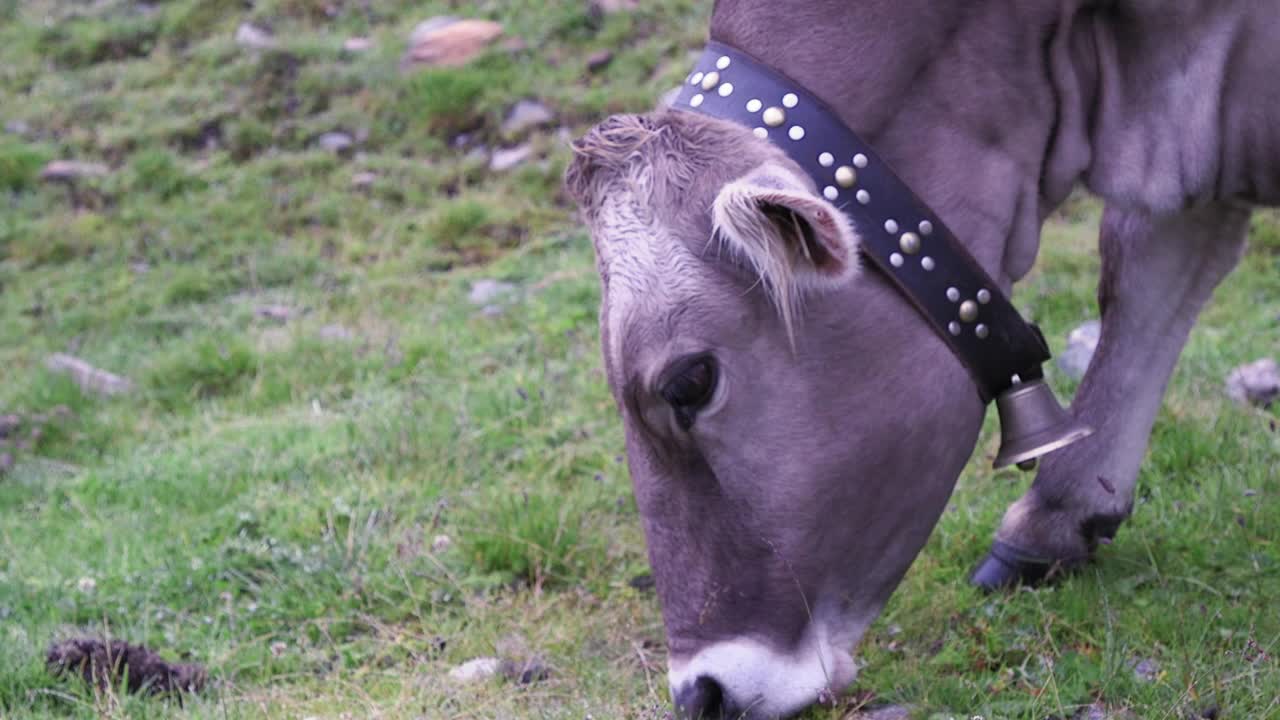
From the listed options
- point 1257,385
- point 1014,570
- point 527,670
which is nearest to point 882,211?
point 1014,570

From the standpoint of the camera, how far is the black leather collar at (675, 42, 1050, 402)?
8.93ft

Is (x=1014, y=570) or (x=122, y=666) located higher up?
(x=1014, y=570)

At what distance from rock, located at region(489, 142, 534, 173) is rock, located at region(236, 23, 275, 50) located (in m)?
2.52

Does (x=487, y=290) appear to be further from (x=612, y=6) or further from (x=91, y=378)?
(x=612, y=6)

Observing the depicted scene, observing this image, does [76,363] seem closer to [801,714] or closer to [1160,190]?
[801,714]

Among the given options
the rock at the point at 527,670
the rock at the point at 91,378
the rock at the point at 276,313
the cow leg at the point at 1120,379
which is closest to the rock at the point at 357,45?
the rock at the point at 276,313

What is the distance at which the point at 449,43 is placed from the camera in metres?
9.37

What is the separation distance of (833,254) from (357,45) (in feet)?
25.6

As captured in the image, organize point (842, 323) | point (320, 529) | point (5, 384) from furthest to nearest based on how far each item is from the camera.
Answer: point (5, 384) < point (320, 529) < point (842, 323)

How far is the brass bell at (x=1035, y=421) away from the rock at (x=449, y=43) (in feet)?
22.1

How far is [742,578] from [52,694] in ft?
6.01

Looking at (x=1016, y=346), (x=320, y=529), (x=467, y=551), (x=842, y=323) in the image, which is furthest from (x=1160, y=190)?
(x=320, y=529)

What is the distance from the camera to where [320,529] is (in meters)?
4.33

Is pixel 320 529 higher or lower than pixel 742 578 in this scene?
lower
